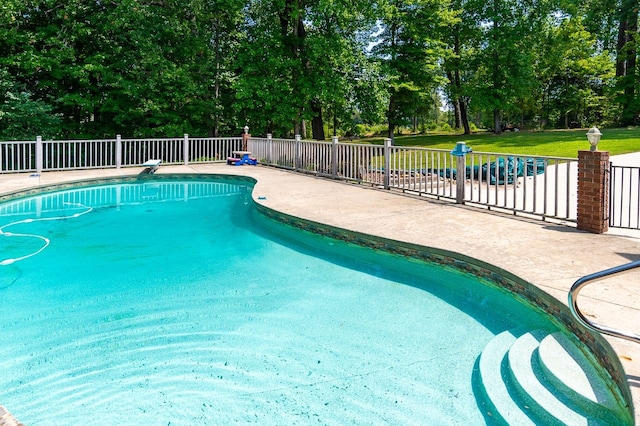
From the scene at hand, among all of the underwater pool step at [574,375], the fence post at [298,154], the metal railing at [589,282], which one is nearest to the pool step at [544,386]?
the underwater pool step at [574,375]

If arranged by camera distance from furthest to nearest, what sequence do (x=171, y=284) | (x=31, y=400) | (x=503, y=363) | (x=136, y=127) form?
(x=136, y=127), (x=171, y=284), (x=503, y=363), (x=31, y=400)

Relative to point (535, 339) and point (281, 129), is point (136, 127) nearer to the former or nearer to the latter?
point (281, 129)

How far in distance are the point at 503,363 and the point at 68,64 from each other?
17.2 m

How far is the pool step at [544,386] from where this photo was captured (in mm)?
2537

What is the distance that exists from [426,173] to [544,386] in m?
6.04

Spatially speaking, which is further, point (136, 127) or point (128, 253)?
point (136, 127)

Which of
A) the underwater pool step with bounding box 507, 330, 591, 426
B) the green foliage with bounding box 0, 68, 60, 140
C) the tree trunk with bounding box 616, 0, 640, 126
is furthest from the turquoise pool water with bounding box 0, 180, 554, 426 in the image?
the tree trunk with bounding box 616, 0, 640, 126

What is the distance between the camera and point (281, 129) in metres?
19.0

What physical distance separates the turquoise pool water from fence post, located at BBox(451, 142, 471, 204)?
2.50 meters

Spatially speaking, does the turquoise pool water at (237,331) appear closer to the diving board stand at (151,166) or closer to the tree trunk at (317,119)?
the diving board stand at (151,166)

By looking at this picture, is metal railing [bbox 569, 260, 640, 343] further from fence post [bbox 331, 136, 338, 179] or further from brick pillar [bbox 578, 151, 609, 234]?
fence post [bbox 331, 136, 338, 179]

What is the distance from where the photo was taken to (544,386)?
2.80 meters

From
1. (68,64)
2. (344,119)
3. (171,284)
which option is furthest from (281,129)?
A: (171,284)

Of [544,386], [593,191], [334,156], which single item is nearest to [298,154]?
[334,156]
